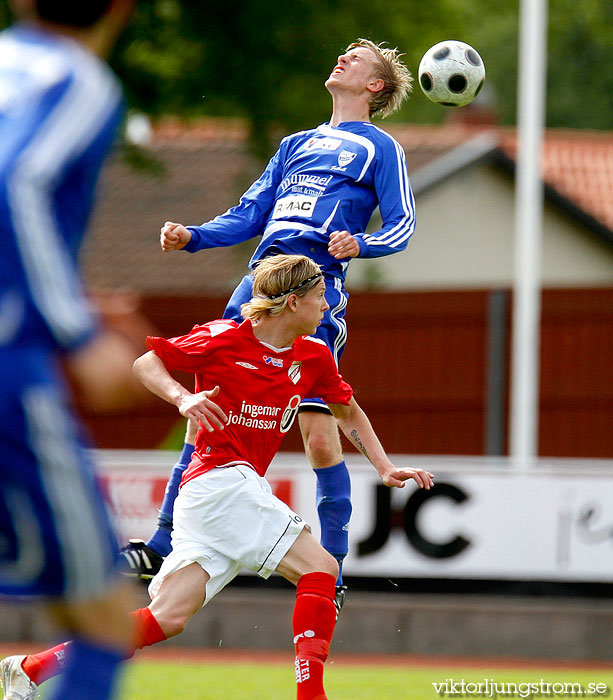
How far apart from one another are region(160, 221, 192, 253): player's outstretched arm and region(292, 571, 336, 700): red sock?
144cm

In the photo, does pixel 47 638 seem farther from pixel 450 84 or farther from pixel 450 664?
pixel 450 84

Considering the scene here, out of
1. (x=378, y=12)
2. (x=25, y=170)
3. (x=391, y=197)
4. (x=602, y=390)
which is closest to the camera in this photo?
(x=25, y=170)

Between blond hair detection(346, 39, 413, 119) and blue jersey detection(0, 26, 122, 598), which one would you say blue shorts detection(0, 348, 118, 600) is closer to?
blue jersey detection(0, 26, 122, 598)

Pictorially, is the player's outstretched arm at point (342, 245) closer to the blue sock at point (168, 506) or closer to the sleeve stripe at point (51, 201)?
the blue sock at point (168, 506)

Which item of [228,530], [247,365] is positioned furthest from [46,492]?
[247,365]

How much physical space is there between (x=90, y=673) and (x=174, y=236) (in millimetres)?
2783

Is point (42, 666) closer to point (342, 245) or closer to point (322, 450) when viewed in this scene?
point (322, 450)

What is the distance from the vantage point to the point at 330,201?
5.52 m

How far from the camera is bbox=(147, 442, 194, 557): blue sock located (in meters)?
5.61

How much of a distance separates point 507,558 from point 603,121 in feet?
104

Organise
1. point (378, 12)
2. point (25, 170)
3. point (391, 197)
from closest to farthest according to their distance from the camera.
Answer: point (25, 170) < point (391, 197) < point (378, 12)

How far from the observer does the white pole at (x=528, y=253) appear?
44.8ft

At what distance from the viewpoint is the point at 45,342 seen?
2660 mm

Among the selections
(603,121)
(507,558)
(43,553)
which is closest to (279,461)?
(507,558)
